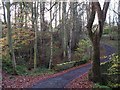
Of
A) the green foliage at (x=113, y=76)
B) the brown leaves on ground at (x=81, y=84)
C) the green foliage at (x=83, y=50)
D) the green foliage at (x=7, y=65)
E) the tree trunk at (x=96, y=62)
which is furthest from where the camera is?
the green foliage at (x=83, y=50)

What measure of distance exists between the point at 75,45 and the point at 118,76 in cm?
1482

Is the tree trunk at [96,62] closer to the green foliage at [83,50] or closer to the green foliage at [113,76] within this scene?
the green foliage at [113,76]

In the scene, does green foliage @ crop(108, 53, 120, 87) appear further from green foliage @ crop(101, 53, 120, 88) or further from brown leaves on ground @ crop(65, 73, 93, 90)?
brown leaves on ground @ crop(65, 73, 93, 90)

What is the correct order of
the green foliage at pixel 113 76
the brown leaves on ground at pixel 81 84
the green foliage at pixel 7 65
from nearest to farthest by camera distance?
the brown leaves on ground at pixel 81 84 → the green foliage at pixel 113 76 → the green foliage at pixel 7 65

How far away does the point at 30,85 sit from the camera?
32.8 ft

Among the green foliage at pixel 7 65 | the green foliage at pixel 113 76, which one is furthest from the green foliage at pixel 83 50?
the green foliage at pixel 113 76

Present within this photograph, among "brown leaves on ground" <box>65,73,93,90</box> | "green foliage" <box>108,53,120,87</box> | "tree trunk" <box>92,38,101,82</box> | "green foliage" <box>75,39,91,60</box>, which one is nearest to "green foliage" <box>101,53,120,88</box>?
"green foliage" <box>108,53,120,87</box>

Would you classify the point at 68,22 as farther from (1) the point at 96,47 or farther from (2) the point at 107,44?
(1) the point at 96,47

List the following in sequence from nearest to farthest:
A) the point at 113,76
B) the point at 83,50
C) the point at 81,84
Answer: the point at 81,84, the point at 113,76, the point at 83,50

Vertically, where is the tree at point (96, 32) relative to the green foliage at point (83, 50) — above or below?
above

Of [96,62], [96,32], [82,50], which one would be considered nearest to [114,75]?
[96,62]

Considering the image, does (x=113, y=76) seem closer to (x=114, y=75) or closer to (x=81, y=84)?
(x=114, y=75)

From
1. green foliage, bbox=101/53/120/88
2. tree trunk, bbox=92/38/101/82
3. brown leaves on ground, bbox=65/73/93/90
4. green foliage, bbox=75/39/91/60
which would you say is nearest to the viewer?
brown leaves on ground, bbox=65/73/93/90

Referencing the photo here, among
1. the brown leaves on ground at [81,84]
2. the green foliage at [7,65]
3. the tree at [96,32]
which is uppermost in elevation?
the tree at [96,32]
